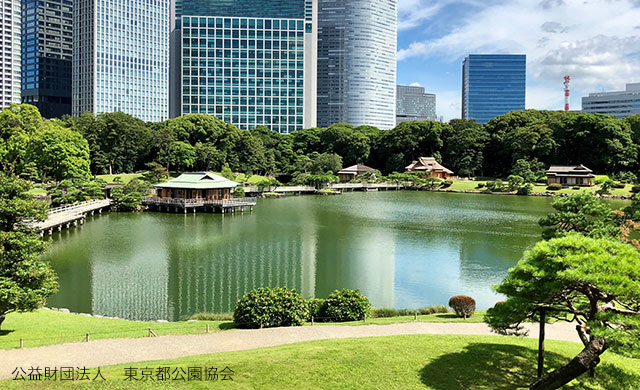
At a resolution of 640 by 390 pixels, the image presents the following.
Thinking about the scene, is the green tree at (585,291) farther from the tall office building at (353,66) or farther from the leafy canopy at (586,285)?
the tall office building at (353,66)

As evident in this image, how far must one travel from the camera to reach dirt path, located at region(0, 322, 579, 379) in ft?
36.6

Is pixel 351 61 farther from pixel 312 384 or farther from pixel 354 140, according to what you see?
pixel 312 384

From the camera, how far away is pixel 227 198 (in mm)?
50062

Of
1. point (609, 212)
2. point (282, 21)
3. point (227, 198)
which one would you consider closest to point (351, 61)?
point (282, 21)

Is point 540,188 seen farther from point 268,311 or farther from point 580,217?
point 268,311

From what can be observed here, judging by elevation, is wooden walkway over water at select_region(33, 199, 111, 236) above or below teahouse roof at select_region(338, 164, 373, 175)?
below

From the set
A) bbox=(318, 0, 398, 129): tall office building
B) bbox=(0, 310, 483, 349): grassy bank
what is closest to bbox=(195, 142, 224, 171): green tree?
bbox=(0, 310, 483, 349): grassy bank

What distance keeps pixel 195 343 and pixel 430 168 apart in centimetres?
7043

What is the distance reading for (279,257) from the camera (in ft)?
90.5

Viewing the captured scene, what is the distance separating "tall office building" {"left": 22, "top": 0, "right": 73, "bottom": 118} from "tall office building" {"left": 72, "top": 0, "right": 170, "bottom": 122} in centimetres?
1322

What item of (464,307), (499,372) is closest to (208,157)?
(464,307)

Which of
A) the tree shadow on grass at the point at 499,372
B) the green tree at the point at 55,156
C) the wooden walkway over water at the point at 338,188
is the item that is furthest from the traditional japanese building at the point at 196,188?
the tree shadow on grass at the point at 499,372

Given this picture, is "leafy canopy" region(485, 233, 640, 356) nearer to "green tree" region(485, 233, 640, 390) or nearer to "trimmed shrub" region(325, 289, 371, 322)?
"green tree" region(485, 233, 640, 390)

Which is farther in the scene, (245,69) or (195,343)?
(245,69)
